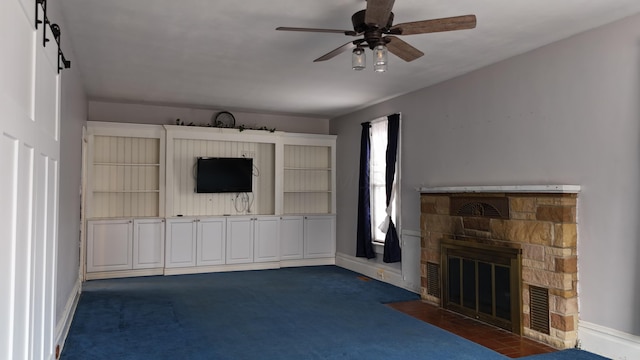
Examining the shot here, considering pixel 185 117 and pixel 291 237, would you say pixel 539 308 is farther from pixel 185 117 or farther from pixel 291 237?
pixel 185 117

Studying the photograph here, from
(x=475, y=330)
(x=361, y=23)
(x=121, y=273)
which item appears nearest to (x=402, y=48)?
(x=361, y=23)

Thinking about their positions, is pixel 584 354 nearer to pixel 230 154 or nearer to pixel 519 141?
pixel 519 141

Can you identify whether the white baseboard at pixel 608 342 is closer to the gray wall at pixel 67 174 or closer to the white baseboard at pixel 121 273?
the gray wall at pixel 67 174

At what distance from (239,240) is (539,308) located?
16.0ft

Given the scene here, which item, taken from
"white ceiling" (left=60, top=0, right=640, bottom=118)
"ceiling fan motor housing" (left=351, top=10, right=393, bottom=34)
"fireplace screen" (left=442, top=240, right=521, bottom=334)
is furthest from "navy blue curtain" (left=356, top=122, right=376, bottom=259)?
"ceiling fan motor housing" (left=351, top=10, right=393, bottom=34)

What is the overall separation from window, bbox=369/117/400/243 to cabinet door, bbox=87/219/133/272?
12.3 ft

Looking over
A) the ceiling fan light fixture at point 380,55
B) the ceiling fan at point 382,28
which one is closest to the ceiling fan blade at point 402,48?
the ceiling fan at point 382,28

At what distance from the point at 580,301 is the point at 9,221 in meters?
4.21

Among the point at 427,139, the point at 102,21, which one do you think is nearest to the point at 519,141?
the point at 427,139

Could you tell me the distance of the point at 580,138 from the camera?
4.07 metres

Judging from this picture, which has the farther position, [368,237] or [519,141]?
[368,237]

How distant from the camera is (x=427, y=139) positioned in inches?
237

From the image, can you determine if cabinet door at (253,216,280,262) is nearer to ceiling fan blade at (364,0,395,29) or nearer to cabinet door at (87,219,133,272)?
cabinet door at (87,219,133,272)

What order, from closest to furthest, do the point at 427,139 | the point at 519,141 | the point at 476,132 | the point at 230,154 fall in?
1. the point at 519,141
2. the point at 476,132
3. the point at 427,139
4. the point at 230,154
